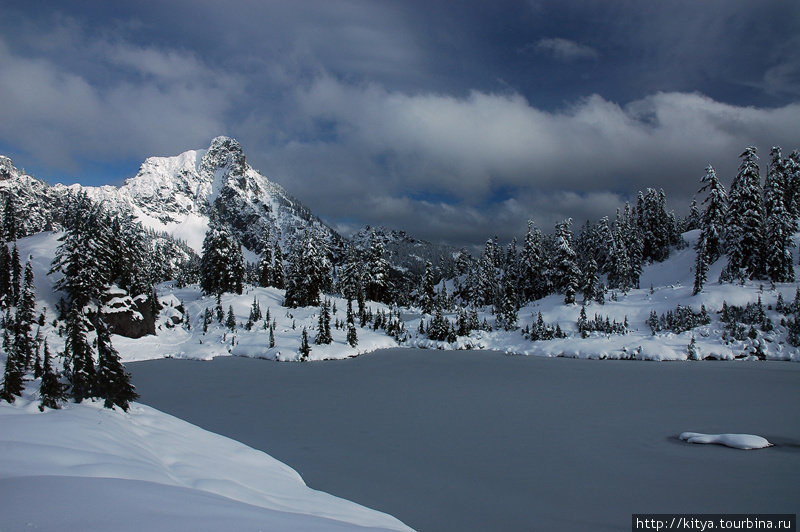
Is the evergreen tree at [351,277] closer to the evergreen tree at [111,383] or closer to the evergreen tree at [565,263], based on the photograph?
the evergreen tree at [565,263]

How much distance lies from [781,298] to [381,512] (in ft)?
129

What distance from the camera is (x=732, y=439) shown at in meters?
12.5

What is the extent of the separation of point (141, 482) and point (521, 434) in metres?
12.1

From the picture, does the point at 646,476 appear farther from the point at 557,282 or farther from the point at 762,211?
the point at 557,282

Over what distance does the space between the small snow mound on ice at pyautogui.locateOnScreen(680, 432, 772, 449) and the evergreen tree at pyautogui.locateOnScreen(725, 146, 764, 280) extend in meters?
34.7

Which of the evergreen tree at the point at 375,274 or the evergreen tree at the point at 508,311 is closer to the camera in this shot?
the evergreen tree at the point at 508,311

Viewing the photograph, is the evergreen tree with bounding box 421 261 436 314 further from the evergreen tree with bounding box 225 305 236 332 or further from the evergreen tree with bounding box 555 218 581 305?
the evergreen tree with bounding box 225 305 236 332

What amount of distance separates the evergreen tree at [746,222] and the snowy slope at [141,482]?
46625mm

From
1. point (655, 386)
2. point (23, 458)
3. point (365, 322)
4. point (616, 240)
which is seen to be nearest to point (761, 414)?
point (655, 386)

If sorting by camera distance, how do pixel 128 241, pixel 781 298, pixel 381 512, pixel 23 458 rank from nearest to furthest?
pixel 23 458
pixel 381 512
pixel 781 298
pixel 128 241

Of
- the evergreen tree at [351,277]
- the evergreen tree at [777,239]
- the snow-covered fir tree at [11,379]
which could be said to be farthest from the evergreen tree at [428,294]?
the snow-covered fir tree at [11,379]

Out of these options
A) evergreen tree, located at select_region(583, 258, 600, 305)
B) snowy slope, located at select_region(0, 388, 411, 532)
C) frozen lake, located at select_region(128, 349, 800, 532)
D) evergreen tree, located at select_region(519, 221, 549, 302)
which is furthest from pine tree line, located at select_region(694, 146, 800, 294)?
snowy slope, located at select_region(0, 388, 411, 532)

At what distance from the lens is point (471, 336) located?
4538cm

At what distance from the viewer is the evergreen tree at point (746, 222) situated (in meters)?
39.3
